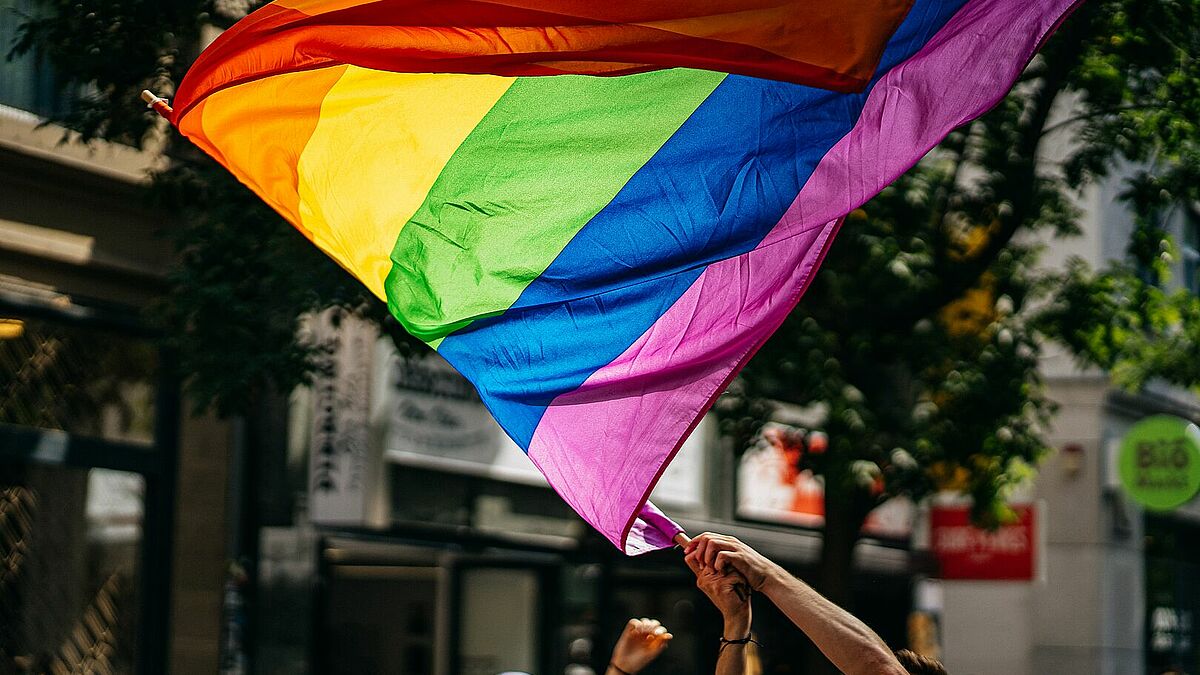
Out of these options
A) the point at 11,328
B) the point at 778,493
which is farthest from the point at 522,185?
the point at 778,493

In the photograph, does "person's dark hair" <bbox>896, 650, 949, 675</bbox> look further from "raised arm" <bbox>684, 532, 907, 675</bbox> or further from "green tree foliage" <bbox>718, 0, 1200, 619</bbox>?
"green tree foliage" <bbox>718, 0, 1200, 619</bbox>

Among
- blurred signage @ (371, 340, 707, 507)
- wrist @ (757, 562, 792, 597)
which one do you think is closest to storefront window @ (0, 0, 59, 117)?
blurred signage @ (371, 340, 707, 507)

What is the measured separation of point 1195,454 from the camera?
21047 mm

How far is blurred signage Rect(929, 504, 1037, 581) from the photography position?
18.9 m

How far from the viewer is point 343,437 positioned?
1304 centimetres

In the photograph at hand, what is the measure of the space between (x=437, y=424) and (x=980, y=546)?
831cm

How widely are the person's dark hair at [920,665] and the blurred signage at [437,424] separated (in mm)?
8233

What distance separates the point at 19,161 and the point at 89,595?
2.86 meters

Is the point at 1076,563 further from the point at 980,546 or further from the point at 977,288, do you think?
the point at 977,288

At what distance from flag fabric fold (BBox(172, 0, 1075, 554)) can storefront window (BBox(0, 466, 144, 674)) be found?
5.13 meters

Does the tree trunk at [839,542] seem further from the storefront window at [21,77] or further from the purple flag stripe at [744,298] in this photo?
the purple flag stripe at [744,298]

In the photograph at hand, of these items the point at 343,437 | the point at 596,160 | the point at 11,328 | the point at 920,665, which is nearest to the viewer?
the point at 920,665

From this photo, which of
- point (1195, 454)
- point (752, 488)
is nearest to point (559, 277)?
point (752, 488)

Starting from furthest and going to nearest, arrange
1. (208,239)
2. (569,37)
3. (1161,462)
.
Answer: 1. (1161,462)
2. (208,239)
3. (569,37)
